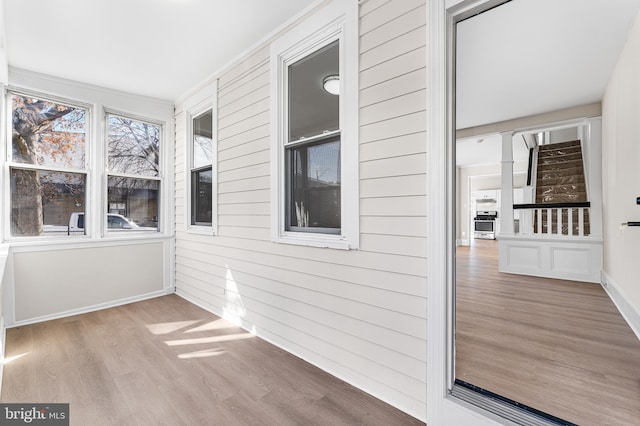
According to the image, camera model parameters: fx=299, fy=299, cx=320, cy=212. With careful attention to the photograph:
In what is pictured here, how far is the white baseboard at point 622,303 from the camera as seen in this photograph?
8.48 feet

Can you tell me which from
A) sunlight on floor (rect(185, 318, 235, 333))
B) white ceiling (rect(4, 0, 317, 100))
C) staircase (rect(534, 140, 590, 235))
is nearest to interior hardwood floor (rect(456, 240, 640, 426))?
staircase (rect(534, 140, 590, 235))

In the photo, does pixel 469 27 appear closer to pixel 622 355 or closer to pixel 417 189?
pixel 417 189

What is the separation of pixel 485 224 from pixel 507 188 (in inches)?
188

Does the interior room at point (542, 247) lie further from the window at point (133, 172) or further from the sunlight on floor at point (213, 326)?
the window at point (133, 172)

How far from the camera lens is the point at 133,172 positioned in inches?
159

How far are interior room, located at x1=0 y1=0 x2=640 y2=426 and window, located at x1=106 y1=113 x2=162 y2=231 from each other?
0.08 feet

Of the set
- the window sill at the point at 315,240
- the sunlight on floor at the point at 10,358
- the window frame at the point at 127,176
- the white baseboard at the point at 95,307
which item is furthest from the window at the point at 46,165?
the window sill at the point at 315,240

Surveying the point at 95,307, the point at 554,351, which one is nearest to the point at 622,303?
the point at 554,351

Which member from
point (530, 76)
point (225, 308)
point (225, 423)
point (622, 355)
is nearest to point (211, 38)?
point (225, 308)

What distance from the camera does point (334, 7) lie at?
2189 millimetres

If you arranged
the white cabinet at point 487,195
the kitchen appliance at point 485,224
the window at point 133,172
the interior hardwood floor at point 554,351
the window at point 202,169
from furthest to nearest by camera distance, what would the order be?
the kitchen appliance at point 485,224 < the white cabinet at point 487,195 < the window at point 133,172 < the window at point 202,169 < the interior hardwood floor at point 554,351

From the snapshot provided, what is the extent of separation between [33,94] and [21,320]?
8.13 feet

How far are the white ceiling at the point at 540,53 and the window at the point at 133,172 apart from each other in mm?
4026

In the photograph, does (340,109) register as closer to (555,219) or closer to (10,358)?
(10,358)
